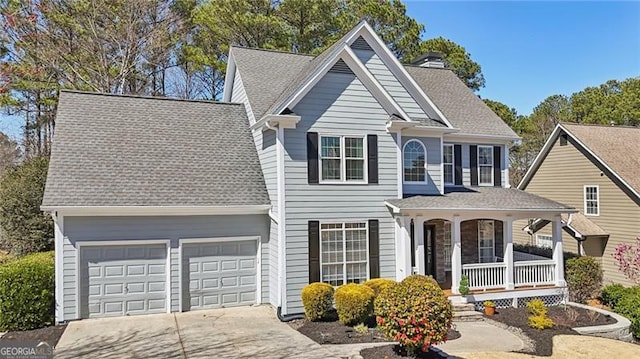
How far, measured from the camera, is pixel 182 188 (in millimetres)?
12781

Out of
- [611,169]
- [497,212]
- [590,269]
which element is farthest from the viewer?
[611,169]

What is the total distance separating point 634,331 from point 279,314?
1080 cm

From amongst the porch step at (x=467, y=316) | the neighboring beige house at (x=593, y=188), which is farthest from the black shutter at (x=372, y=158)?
the neighboring beige house at (x=593, y=188)

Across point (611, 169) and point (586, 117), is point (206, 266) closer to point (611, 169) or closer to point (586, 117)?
point (611, 169)

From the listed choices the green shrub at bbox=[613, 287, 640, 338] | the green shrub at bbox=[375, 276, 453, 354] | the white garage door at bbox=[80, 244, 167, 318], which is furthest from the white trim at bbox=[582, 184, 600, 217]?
the white garage door at bbox=[80, 244, 167, 318]

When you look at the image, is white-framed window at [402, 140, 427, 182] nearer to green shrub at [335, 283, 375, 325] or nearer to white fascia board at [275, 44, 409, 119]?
white fascia board at [275, 44, 409, 119]

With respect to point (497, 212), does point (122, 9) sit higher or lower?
higher

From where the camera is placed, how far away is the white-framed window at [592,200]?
2006 centimetres

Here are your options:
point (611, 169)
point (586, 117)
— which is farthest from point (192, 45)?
point (586, 117)

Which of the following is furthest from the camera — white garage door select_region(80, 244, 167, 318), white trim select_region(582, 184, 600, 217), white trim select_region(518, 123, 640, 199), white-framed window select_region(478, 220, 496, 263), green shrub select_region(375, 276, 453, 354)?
white trim select_region(582, 184, 600, 217)

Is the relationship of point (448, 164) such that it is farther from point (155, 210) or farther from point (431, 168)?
point (155, 210)

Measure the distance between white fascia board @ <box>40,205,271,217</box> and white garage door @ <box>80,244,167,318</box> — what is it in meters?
0.96

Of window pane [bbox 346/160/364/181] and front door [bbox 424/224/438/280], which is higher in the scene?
window pane [bbox 346/160/364/181]

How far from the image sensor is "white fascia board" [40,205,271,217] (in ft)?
37.2
